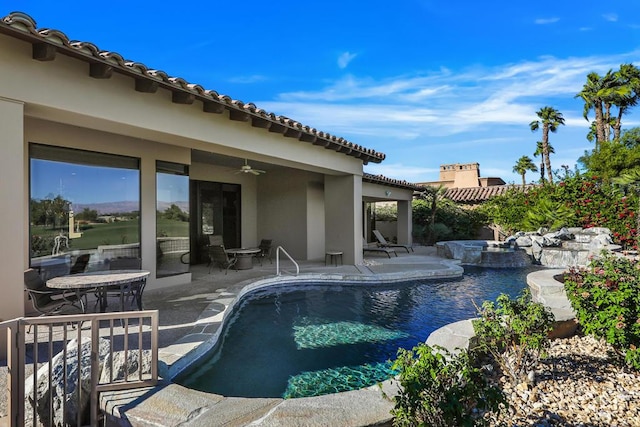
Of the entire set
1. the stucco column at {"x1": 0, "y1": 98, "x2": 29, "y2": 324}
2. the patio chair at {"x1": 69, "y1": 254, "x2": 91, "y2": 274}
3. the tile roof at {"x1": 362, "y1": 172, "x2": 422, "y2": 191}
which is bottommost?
the patio chair at {"x1": 69, "y1": 254, "x2": 91, "y2": 274}

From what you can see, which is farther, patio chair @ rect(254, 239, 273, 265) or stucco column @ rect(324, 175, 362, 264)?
patio chair @ rect(254, 239, 273, 265)

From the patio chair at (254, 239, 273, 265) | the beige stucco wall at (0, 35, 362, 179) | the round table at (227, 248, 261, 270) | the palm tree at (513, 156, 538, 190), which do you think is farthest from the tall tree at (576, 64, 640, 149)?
the beige stucco wall at (0, 35, 362, 179)

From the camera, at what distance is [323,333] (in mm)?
7258

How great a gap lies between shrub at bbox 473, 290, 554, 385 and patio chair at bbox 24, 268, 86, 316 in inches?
257

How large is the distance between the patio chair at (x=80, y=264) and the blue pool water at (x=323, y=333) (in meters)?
3.93

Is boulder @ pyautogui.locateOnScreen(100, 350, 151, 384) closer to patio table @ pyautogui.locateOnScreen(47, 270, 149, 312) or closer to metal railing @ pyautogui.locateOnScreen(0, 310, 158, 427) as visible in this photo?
metal railing @ pyautogui.locateOnScreen(0, 310, 158, 427)

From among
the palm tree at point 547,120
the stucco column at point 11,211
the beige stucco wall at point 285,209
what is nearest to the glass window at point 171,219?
the stucco column at point 11,211

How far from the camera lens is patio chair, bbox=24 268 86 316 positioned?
5.98 m

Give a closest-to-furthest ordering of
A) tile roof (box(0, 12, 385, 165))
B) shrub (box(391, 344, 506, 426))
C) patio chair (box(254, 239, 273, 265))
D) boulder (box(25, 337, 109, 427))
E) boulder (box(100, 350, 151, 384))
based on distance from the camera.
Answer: shrub (box(391, 344, 506, 426)) < boulder (box(25, 337, 109, 427)) < boulder (box(100, 350, 151, 384)) < tile roof (box(0, 12, 385, 165)) < patio chair (box(254, 239, 273, 265))

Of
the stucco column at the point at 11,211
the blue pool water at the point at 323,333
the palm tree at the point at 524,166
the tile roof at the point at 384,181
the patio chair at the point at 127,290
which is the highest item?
the palm tree at the point at 524,166

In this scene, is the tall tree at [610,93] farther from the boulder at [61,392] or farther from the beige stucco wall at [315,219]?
the boulder at [61,392]

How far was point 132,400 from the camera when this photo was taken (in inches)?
137

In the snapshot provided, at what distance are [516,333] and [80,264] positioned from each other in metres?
9.36

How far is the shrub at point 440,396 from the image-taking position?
258cm
